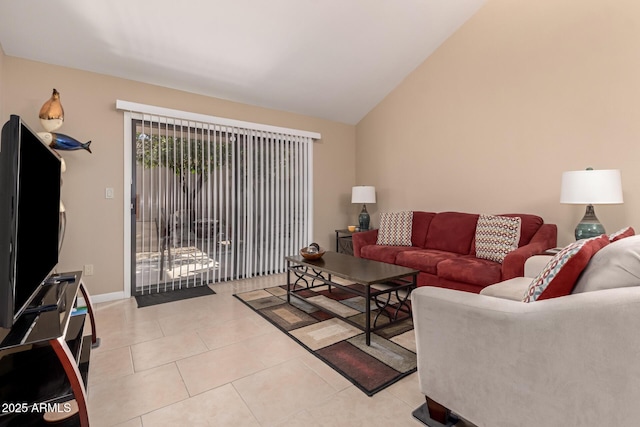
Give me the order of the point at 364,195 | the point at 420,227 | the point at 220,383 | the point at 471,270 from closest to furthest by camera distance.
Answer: the point at 220,383 → the point at 471,270 → the point at 420,227 → the point at 364,195

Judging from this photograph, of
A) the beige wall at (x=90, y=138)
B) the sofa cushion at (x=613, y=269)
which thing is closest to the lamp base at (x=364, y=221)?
the beige wall at (x=90, y=138)

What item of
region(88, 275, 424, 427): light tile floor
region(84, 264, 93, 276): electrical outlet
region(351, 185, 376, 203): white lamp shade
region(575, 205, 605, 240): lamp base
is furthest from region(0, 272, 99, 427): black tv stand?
region(351, 185, 376, 203): white lamp shade

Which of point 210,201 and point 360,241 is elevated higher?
point 210,201

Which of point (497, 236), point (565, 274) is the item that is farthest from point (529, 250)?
point (565, 274)

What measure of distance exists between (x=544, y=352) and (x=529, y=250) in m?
1.86

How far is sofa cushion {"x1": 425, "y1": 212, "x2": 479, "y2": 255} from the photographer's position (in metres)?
3.56

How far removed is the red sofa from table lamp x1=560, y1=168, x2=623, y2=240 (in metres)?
0.51

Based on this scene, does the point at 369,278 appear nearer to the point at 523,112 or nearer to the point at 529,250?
the point at 529,250

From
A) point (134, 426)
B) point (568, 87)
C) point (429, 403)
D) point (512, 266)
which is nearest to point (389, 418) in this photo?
point (429, 403)

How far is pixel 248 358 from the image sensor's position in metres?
2.13

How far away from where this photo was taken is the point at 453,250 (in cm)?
363

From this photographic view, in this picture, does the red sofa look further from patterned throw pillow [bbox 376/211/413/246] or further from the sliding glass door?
the sliding glass door

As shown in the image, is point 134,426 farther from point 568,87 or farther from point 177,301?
point 568,87

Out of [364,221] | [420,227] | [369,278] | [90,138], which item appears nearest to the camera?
[369,278]
